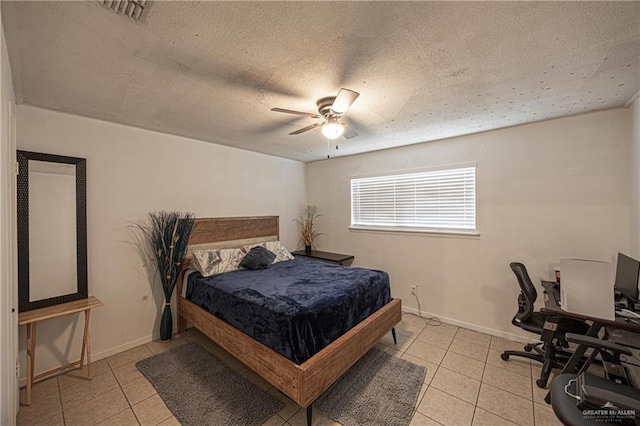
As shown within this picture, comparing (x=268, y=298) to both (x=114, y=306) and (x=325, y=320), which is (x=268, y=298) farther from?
(x=114, y=306)

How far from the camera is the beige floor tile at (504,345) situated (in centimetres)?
283

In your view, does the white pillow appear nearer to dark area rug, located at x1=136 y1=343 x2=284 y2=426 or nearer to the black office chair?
dark area rug, located at x1=136 y1=343 x2=284 y2=426

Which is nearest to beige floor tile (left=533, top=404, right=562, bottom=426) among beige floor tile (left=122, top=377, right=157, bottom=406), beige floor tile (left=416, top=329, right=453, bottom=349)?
beige floor tile (left=416, top=329, right=453, bottom=349)

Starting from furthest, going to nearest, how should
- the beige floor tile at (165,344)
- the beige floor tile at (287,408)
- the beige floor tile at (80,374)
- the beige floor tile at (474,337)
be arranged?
the beige floor tile at (474,337) < the beige floor tile at (165,344) < the beige floor tile at (80,374) < the beige floor tile at (287,408)

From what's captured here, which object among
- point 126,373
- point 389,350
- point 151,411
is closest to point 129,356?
point 126,373

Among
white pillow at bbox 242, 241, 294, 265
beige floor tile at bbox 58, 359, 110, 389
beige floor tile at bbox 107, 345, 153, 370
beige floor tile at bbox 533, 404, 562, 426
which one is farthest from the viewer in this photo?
white pillow at bbox 242, 241, 294, 265

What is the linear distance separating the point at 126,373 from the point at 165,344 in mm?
529

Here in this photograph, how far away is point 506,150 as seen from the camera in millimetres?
3006

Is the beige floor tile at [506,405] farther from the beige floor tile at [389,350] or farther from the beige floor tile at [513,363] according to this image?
the beige floor tile at [389,350]

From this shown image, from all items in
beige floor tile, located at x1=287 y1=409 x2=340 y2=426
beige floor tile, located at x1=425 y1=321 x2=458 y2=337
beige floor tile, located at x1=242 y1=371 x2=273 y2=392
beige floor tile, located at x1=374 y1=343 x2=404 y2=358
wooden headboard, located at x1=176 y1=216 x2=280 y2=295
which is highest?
wooden headboard, located at x1=176 y1=216 x2=280 y2=295

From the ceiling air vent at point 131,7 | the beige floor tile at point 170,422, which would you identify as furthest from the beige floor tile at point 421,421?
the ceiling air vent at point 131,7

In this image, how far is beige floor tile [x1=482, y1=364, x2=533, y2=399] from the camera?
7.16ft

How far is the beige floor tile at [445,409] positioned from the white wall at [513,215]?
4.84ft

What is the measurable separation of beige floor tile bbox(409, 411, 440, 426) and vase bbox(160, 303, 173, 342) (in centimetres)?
272
